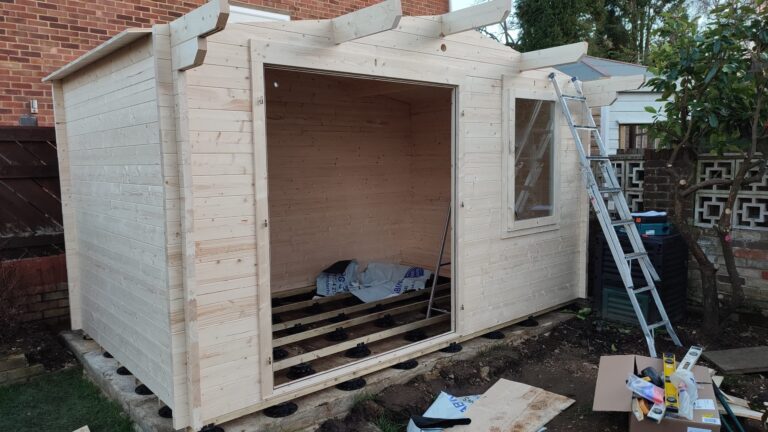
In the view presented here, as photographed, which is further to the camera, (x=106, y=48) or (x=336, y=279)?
(x=336, y=279)

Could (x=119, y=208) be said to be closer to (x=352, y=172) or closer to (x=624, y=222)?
(x=352, y=172)

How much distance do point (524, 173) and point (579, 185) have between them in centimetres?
92

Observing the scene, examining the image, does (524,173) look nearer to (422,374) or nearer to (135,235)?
(422,374)

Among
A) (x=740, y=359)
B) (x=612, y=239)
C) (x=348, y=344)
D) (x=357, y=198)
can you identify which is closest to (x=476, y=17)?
(x=612, y=239)

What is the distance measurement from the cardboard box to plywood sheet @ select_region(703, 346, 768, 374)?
879mm

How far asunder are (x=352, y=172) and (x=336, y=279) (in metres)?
1.29

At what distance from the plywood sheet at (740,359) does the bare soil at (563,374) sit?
62 mm

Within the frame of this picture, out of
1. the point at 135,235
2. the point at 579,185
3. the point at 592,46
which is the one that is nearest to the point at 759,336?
the point at 579,185

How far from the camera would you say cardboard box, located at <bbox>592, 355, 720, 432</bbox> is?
294 centimetres

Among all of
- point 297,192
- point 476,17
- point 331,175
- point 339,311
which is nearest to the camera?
point 476,17

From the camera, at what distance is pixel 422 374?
409 centimetres

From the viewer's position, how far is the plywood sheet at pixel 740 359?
13.2 ft

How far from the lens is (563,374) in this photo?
422cm

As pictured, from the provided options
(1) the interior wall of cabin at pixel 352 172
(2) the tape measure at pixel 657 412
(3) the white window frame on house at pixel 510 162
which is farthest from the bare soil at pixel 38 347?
(2) the tape measure at pixel 657 412
